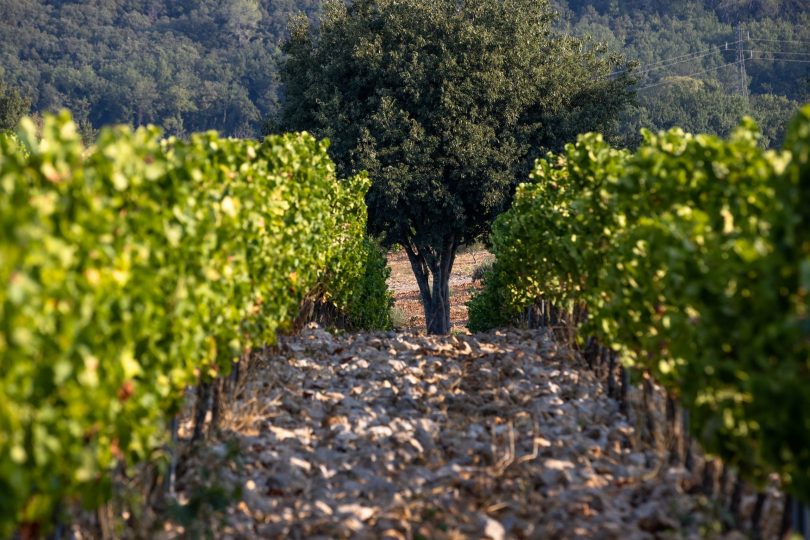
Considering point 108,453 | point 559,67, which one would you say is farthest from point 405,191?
point 108,453

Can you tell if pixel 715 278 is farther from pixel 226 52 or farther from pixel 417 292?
pixel 226 52

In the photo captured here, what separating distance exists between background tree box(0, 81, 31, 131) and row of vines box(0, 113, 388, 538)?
159 feet

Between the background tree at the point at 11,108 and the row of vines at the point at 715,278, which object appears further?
the background tree at the point at 11,108

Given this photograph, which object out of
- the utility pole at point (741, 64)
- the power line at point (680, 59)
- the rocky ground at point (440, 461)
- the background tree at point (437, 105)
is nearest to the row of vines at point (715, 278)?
the rocky ground at point (440, 461)

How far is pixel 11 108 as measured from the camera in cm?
5084

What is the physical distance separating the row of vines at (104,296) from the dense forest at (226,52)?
90.7m

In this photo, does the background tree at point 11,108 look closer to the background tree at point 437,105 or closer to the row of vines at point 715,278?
the background tree at point 437,105

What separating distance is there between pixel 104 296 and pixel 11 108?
52194 millimetres

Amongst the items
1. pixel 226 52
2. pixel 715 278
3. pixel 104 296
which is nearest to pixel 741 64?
pixel 226 52

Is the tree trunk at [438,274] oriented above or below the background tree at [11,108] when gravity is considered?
below

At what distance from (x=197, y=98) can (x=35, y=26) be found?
35735mm

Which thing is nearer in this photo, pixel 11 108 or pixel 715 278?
pixel 715 278

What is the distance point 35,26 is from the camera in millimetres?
143000

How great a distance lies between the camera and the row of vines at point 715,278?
12.1 ft
